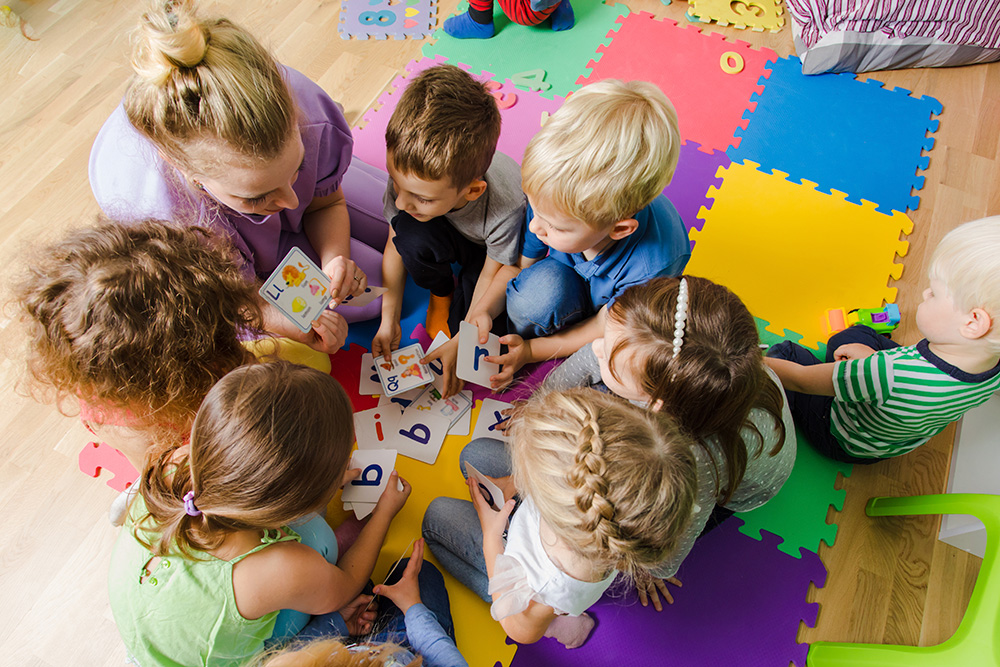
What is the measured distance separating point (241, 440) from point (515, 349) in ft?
3.16

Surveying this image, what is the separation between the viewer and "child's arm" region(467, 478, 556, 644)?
131 cm

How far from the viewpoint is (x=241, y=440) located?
3.47 ft

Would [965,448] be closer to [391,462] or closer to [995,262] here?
[995,262]

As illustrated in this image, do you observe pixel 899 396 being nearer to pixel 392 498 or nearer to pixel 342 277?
pixel 392 498

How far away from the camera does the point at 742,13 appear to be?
264 cm

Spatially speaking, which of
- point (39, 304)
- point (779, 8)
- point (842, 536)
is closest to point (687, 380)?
point (842, 536)

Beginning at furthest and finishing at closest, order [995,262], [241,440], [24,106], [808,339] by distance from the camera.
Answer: [24,106], [808,339], [995,262], [241,440]

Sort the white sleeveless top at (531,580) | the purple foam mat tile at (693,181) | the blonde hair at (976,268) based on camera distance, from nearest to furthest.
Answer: the white sleeveless top at (531,580)
the blonde hair at (976,268)
the purple foam mat tile at (693,181)

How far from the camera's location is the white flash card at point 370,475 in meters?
1.74

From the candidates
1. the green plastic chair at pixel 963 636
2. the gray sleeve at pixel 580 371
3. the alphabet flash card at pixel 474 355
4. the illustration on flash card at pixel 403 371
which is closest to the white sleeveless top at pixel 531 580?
the gray sleeve at pixel 580 371

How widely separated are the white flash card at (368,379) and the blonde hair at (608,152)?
2.90ft

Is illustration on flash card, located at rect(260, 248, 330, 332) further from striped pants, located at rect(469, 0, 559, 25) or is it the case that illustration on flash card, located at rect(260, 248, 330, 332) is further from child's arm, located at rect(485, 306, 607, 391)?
striped pants, located at rect(469, 0, 559, 25)

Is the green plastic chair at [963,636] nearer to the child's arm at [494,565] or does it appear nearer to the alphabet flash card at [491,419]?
the child's arm at [494,565]

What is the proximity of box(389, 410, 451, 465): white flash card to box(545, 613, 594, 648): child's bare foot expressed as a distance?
1.95ft
